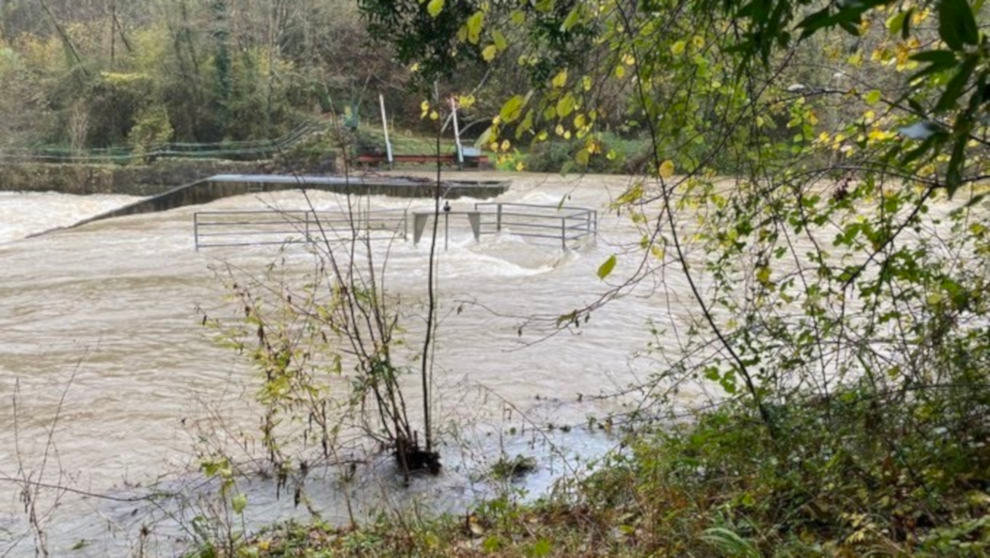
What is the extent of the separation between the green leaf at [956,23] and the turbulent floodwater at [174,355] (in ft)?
6.09

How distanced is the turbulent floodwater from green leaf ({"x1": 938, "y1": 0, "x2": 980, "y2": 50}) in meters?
1.86

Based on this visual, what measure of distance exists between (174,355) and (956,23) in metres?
9.24

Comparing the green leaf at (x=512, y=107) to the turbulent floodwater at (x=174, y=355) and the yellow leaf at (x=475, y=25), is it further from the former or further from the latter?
the turbulent floodwater at (x=174, y=355)

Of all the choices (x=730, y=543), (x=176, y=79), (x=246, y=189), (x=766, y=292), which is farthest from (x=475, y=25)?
(x=176, y=79)

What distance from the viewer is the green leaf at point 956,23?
887mm

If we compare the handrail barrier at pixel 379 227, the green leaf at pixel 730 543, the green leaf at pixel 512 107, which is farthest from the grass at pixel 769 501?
the handrail barrier at pixel 379 227

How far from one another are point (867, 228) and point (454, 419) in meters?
3.91

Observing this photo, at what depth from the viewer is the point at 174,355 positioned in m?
9.04

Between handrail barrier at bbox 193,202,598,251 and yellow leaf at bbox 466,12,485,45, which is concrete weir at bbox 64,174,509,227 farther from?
yellow leaf at bbox 466,12,485,45

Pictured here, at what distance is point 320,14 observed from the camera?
31094mm

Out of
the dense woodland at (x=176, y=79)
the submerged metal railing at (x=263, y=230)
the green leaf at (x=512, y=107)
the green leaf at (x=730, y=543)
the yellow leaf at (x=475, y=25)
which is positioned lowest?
the submerged metal railing at (x=263, y=230)

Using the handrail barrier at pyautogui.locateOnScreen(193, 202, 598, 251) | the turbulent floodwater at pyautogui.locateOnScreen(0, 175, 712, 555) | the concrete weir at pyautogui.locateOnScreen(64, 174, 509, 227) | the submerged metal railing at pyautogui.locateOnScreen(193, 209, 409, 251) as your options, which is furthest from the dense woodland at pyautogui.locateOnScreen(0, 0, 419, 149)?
the turbulent floodwater at pyautogui.locateOnScreen(0, 175, 712, 555)

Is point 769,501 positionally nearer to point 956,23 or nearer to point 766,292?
point 766,292

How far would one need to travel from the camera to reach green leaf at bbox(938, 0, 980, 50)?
0.89 metres
